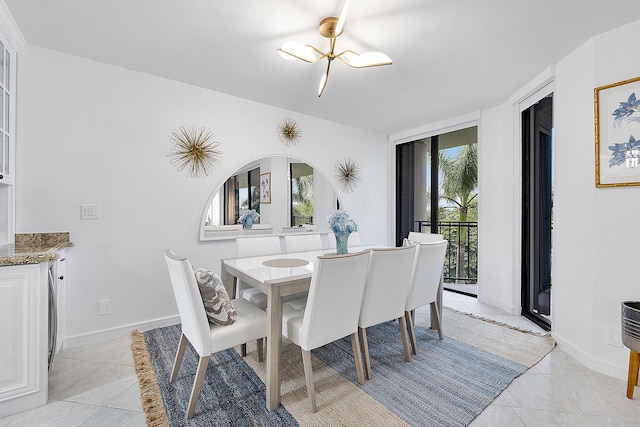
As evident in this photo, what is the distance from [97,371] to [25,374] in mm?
461

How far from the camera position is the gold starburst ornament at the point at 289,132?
11.6 ft

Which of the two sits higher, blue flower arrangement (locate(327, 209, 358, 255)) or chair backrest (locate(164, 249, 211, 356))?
blue flower arrangement (locate(327, 209, 358, 255))

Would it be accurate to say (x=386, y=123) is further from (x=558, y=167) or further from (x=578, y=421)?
(x=578, y=421)

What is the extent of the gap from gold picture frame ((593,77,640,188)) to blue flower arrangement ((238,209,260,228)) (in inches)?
122

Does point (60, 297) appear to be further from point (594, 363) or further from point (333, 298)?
point (594, 363)

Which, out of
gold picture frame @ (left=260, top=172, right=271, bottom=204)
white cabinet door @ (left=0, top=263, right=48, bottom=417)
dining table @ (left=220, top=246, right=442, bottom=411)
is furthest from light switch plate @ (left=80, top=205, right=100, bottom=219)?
gold picture frame @ (left=260, top=172, right=271, bottom=204)

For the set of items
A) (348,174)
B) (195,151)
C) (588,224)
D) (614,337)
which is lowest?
(614,337)

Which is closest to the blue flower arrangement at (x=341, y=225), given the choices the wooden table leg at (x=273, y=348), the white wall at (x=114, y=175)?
the wooden table leg at (x=273, y=348)

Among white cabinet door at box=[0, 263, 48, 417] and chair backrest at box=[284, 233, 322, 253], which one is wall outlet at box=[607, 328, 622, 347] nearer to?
chair backrest at box=[284, 233, 322, 253]

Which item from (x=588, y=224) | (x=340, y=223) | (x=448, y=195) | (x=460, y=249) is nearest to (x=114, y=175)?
(x=340, y=223)

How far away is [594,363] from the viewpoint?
2.05m

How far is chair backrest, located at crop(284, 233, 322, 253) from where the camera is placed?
296cm

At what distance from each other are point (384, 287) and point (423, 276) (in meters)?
0.50

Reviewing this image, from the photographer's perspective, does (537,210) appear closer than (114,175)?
No
